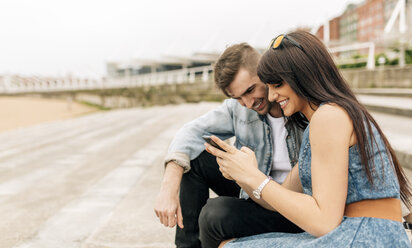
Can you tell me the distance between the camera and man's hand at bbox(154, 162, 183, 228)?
1.61 metres

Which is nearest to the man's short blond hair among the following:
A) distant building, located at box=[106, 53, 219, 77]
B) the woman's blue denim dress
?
the woman's blue denim dress

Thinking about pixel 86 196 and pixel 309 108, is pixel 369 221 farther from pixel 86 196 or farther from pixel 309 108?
pixel 86 196

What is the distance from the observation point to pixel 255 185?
113 centimetres

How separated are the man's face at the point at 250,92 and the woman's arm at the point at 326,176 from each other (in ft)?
2.23

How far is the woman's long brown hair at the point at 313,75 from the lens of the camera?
105 centimetres

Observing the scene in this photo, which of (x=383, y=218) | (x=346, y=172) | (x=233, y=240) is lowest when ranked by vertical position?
(x=233, y=240)

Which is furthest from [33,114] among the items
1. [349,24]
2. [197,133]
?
[349,24]

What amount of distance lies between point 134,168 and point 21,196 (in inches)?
46.1

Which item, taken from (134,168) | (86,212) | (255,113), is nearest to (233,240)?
(255,113)

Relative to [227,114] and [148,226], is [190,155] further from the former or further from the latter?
[148,226]

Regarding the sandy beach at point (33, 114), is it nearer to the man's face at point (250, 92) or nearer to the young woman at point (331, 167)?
the man's face at point (250, 92)

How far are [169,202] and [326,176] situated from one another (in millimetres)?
812

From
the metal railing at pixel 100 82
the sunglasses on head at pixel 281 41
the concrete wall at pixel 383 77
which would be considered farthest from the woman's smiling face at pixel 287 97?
the metal railing at pixel 100 82

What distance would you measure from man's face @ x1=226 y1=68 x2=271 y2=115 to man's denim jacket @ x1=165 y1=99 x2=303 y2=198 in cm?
6
